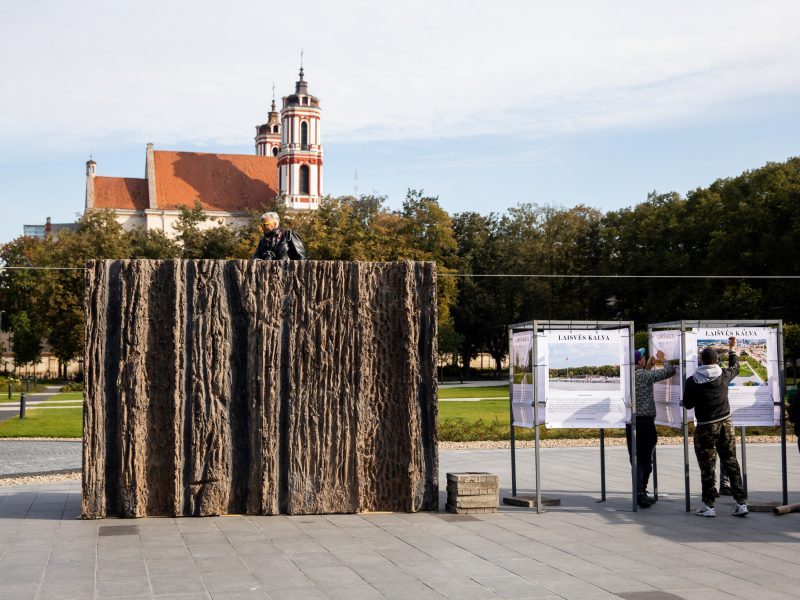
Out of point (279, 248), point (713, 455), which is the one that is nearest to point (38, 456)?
point (279, 248)

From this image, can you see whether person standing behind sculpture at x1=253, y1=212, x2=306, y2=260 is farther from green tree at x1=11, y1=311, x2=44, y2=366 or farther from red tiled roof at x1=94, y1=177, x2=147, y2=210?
red tiled roof at x1=94, y1=177, x2=147, y2=210

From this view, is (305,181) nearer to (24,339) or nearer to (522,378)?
(24,339)

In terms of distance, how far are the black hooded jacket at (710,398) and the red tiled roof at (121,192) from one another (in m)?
91.9

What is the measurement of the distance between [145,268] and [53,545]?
312 centimetres

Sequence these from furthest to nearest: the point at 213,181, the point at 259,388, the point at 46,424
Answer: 1. the point at 213,181
2. the point at 46,424
3. the point at 259,388

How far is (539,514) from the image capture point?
36.9 feet

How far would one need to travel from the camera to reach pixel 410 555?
344 inches

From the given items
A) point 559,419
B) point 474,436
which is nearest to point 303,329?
point 559,419

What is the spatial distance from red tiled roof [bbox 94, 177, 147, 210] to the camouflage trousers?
92085 mm

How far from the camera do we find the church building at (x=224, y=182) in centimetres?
9594

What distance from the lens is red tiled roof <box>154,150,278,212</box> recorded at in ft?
322

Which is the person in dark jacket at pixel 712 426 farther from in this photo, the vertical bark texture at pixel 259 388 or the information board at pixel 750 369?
the vertical bark texture at pixel 259 388

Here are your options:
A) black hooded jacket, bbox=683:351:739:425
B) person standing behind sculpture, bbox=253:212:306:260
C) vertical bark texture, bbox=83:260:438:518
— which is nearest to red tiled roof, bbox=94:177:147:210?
person standing behind sculpture, bbox=253:212:306:260

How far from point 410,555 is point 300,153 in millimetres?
88954
